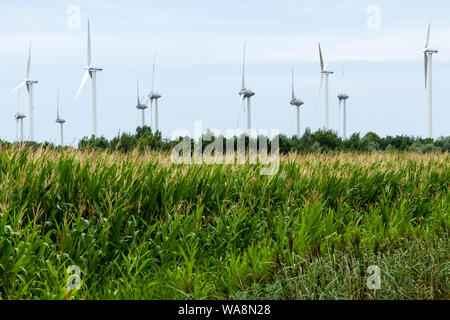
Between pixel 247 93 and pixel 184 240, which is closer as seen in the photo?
pixel 184 240

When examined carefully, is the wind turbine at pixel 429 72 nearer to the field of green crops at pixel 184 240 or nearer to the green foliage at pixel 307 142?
the green foliage at pixel 307 142

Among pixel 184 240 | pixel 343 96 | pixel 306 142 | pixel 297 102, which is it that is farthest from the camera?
pixel 343 96

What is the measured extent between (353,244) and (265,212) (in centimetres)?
323

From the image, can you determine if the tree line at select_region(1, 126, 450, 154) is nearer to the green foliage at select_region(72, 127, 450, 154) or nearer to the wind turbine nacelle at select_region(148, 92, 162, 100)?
the green foliage at select_region(72, 127, 450, 154)

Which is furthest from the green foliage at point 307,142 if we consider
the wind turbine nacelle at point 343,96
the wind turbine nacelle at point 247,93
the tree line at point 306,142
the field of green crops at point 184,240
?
the field of green crops at point 184,240

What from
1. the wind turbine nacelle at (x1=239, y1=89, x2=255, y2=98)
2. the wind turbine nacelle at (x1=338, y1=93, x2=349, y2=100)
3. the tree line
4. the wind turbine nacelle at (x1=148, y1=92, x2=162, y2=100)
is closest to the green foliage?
the tree line

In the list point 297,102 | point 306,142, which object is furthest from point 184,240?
point 297,102

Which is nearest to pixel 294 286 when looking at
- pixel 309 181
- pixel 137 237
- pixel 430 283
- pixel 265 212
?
pixel 430 283

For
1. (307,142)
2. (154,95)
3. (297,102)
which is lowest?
(307,142)

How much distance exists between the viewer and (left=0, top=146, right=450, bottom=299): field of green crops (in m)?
7.06

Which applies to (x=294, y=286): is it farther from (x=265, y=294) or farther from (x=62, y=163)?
(x=62, y=163)

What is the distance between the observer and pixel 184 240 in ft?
28.9

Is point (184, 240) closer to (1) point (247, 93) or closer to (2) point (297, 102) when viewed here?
(1) point (247, 93)
